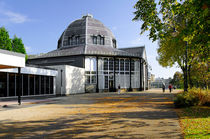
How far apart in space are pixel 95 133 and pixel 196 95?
9.99 m

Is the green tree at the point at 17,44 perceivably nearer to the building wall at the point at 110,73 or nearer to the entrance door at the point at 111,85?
the building wall at the point at 110,73

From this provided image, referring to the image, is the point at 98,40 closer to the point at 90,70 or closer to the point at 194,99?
the point at 90,70

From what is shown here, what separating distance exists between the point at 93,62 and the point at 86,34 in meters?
9.56

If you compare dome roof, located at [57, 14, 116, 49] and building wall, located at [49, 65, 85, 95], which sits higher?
dome roof, located at [57, 14, 116, 49]

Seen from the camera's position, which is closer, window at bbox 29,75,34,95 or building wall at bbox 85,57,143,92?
window at bbox 29,75,34,95

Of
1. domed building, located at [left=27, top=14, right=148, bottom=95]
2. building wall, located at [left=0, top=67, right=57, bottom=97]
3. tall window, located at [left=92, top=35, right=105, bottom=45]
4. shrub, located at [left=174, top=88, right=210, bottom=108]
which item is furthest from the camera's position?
tall window, located at [left=92, top=35, right=105, bottom=45]

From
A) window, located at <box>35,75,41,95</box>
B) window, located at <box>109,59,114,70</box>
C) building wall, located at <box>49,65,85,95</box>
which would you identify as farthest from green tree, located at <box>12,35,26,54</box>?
window, located at <box>35,75,41,95</box>

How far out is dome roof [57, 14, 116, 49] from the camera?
4517cm

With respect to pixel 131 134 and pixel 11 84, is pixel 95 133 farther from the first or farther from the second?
pixel 11 84

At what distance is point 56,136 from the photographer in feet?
21.9

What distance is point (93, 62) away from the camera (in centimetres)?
3881

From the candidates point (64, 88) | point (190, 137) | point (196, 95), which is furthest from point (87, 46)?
point (190, 137)

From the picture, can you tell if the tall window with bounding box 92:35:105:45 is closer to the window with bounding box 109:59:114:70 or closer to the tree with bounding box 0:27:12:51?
the window with bounding box 109:59:114:70

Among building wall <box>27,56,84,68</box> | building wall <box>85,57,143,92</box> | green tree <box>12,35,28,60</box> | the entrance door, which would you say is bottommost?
the entrance door
